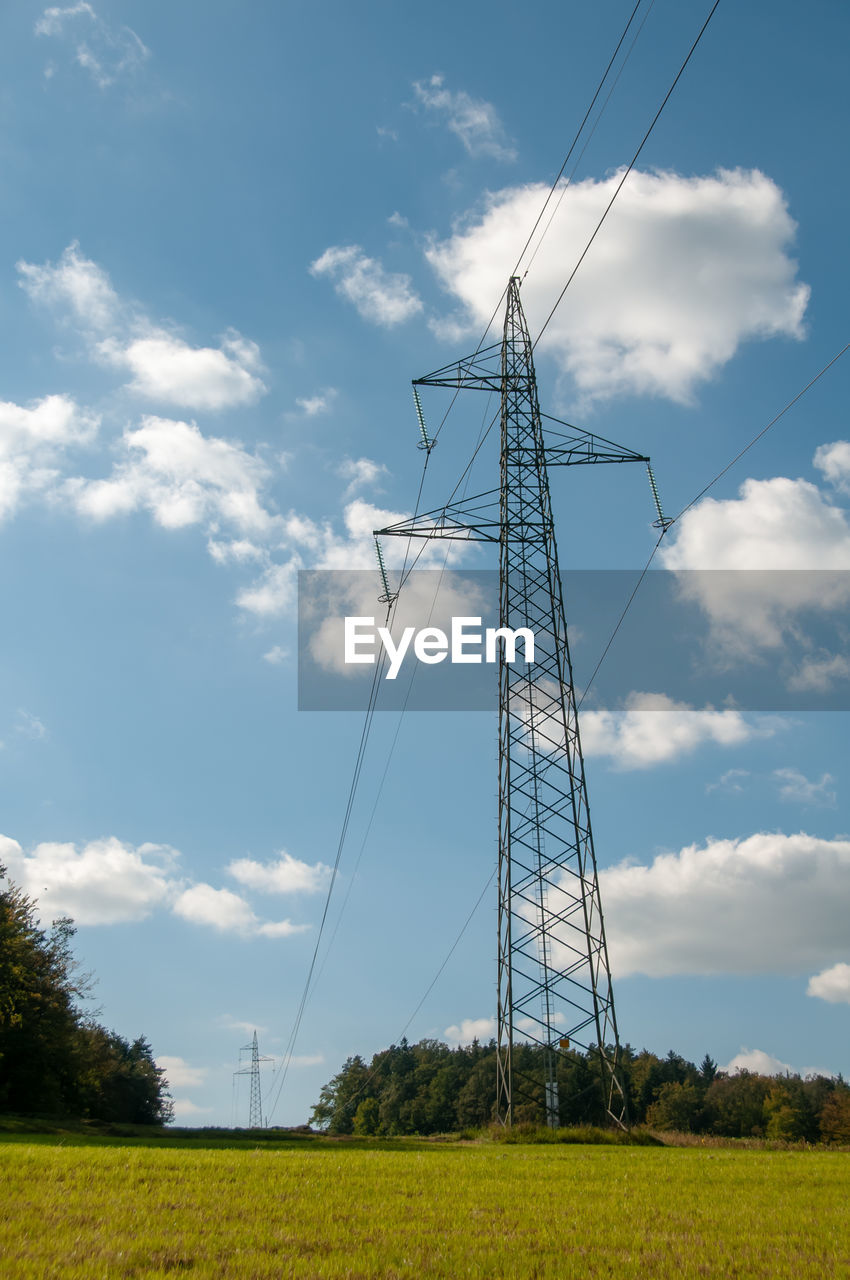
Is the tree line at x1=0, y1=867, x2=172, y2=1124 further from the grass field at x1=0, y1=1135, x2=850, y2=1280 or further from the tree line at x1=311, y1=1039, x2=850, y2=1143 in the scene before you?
the tree line at x1=311, y1=1039, x2=850, y2=1143

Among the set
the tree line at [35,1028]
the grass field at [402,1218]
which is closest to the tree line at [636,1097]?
the tree line at [35,1028]

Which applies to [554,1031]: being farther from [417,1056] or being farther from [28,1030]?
[417,1056]

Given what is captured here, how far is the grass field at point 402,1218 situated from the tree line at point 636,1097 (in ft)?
217

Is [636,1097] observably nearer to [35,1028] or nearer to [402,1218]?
[35,1028]

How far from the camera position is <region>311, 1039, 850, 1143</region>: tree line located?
4102 inches

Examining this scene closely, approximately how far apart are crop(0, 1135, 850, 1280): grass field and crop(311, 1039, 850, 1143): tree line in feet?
217

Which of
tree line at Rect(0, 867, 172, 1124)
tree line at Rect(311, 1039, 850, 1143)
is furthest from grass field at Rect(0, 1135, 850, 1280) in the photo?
tree line at Rect(311, 1039, 850, 1143)

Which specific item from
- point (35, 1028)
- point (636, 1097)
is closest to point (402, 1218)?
point (35, 1028)

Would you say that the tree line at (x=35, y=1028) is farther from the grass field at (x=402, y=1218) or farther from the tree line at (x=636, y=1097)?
the tree line at (x=636, y=1097)

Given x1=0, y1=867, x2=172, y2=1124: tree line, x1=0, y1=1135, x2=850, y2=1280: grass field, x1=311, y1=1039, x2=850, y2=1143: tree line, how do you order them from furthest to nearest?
x1=311, y1=1039, x2=850, y2=1143: tree line, x1=0, y1=867, x2=172, y2=1124: tree line, x1=0, y1=1135, x2=850, y2=1280: grass field

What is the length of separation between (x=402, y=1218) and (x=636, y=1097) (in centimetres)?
11497

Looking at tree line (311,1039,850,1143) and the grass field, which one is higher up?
the grass field

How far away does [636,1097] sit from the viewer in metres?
113

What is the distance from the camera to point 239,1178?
1360 cm
